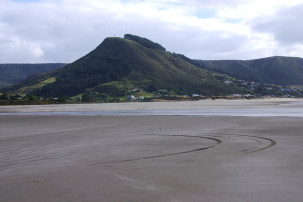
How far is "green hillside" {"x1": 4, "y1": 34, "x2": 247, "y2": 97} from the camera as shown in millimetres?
116625

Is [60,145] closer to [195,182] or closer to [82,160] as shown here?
[82,160]

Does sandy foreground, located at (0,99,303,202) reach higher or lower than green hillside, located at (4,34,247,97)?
lower

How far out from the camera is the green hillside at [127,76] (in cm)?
11662

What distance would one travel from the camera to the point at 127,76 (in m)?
130

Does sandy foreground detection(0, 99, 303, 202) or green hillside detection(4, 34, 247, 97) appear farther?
green hillside detection(4, 34, 247, 97)

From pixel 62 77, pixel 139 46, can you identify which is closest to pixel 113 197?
pixel 62 77

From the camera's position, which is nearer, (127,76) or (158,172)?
(158,172)

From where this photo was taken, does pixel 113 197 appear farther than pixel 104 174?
No

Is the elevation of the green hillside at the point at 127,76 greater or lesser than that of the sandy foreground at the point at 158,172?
greater

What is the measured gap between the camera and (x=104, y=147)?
10.9 meters

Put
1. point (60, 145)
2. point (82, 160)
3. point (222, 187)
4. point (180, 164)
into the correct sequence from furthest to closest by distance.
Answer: point (60, 145)
point (82, 160)
point (180, 164)
point (222, 187)

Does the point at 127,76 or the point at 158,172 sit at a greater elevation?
the point at 127,76

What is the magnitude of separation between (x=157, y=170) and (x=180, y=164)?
0.77 meters

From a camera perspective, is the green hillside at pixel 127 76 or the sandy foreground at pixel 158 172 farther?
the green hillside at pixel 127 76
